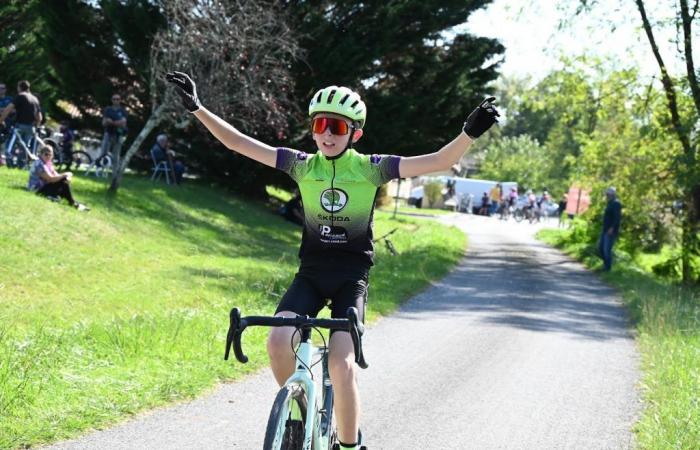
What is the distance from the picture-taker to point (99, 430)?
621cm

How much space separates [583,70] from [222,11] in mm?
11738

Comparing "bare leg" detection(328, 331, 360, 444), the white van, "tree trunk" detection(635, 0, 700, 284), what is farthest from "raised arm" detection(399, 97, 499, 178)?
the white van

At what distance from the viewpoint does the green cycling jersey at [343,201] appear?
5.12 meters

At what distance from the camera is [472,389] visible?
28.9ft

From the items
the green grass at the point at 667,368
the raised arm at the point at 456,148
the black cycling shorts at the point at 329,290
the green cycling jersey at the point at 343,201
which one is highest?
the raised arm at the point at 456,148

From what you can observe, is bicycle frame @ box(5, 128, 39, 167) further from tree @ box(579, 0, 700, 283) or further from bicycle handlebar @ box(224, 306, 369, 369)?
bicycle handlebar @ box(224, 306, 369, 369)

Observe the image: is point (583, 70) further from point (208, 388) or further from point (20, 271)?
point (208, 388)

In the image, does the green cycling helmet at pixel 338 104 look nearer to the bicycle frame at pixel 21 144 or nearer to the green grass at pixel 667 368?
the green grass at pixel 667 368

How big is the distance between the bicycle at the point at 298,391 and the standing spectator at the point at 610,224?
19949mm

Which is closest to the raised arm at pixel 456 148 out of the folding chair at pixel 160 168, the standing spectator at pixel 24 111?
the standing spectator at pixel 24 111

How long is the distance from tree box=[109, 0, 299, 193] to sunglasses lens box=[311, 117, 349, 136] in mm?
18792

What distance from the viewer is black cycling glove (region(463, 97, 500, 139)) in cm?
486

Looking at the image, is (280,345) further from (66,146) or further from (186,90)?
(66,146)

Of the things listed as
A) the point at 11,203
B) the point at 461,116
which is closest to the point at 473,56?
the point at 461,116
